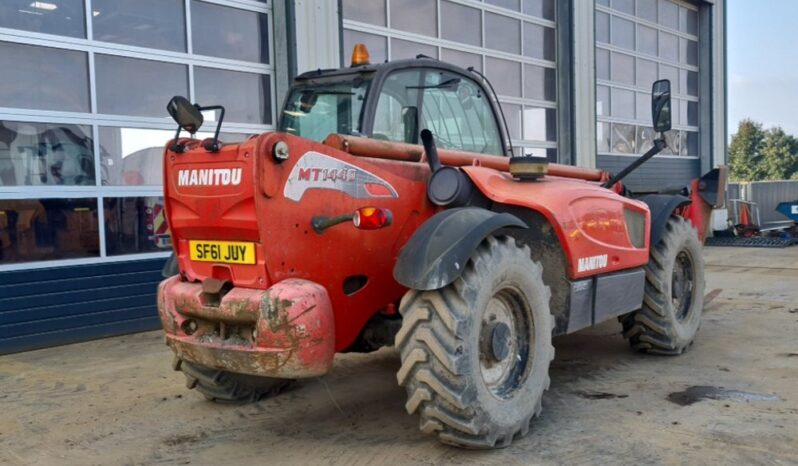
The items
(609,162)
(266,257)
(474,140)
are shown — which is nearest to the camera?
(266,257)

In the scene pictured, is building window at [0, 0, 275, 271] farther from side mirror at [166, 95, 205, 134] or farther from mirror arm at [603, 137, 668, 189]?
mirror arm at [603, 137, 668, 189]

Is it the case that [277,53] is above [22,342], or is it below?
above

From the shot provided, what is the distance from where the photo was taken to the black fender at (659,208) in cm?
573

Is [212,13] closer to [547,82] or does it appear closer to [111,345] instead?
[111,345]

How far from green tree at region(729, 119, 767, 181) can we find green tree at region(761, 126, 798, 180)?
1.36 feet

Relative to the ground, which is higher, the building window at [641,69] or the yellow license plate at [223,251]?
the building window at [641,69]

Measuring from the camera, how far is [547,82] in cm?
1379

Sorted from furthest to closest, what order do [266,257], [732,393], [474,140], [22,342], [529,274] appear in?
1. [22,342]
2. [474,140]
3. [732,393]
4. [529,274]
5. [266,257]

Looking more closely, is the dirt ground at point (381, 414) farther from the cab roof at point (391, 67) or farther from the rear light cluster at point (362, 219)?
the cab roof at point (391, 67)

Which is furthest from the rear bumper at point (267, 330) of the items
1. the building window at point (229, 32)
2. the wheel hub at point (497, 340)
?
the building window at point (229, 32)

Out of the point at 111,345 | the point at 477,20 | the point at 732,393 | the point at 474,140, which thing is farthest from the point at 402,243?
the point at 477,20

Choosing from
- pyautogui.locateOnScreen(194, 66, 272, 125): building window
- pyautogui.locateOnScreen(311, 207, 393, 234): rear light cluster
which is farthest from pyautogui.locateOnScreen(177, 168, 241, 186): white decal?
pyautogui.locateOnScreen(194, 66, 272, 125): building window

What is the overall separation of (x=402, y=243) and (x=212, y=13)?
5.69 m

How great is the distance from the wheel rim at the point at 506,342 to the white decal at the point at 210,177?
1.49 m
